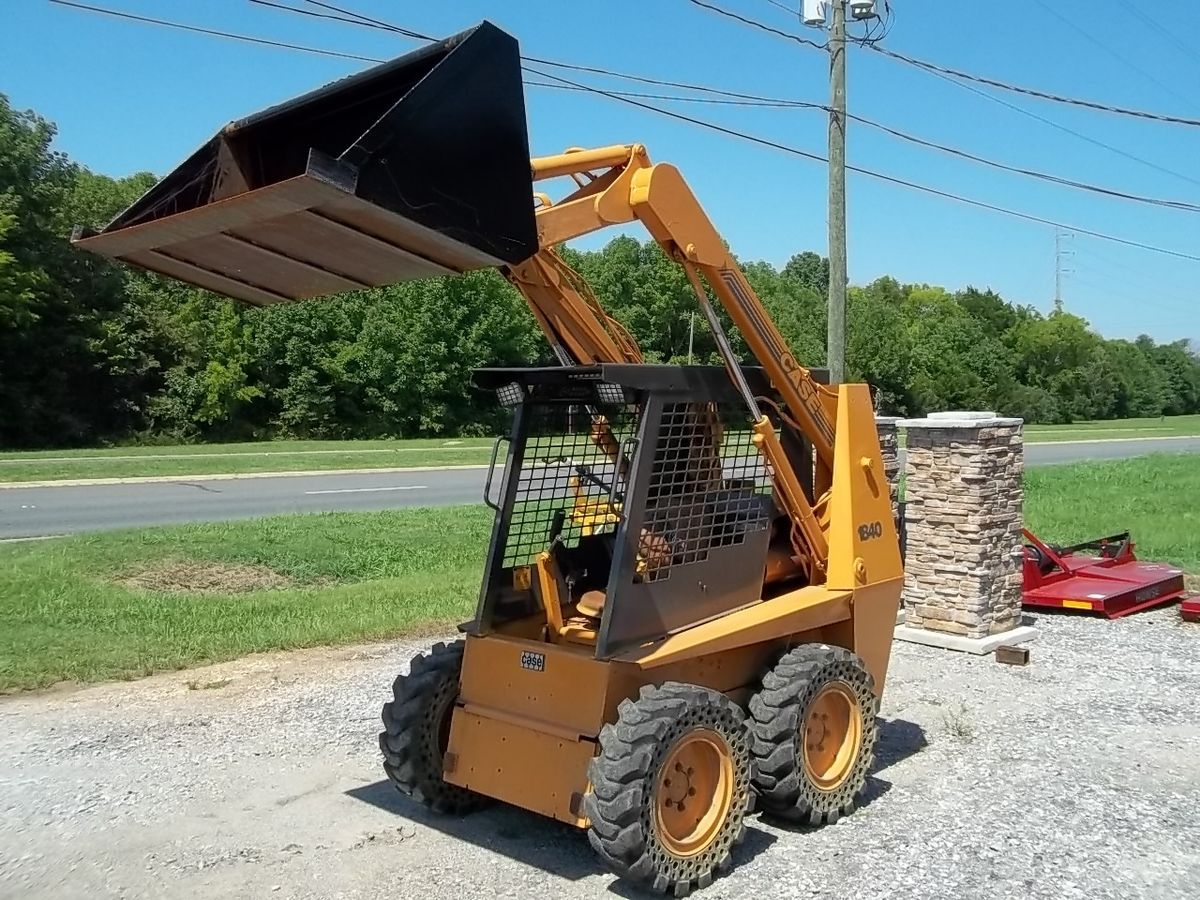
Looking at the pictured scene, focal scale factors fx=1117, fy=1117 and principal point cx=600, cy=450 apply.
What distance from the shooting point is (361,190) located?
388 cm

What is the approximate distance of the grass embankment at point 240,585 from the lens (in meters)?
9.21

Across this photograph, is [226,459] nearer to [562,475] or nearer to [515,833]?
[562,475]

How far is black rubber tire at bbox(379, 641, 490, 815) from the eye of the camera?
5.70m

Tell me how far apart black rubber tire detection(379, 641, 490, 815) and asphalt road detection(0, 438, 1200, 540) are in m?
11.1

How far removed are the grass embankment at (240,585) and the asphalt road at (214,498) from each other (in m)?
1.72

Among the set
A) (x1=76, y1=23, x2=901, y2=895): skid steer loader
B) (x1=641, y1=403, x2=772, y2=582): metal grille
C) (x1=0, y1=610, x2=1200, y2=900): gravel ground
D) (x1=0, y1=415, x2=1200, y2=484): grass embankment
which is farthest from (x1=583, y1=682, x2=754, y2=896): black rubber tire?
(x1=0, y1=415, x2=1200, y2=484): grass embankment

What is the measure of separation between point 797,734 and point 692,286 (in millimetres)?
2311

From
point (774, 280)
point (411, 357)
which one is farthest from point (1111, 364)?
point (411, 357)

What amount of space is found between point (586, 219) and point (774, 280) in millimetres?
62520

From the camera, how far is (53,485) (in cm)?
2081

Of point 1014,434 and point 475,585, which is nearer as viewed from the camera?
point 1014,434

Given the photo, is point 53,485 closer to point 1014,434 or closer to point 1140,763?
point 1014,434

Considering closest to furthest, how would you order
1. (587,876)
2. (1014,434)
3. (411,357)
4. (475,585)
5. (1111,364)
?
(587,876)
(1014,434)
(475,585)
(411,357)
(1111,364)

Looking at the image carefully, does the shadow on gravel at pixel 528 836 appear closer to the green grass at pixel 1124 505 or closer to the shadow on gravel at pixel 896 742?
the shadow on gravel at pixel 896 742
